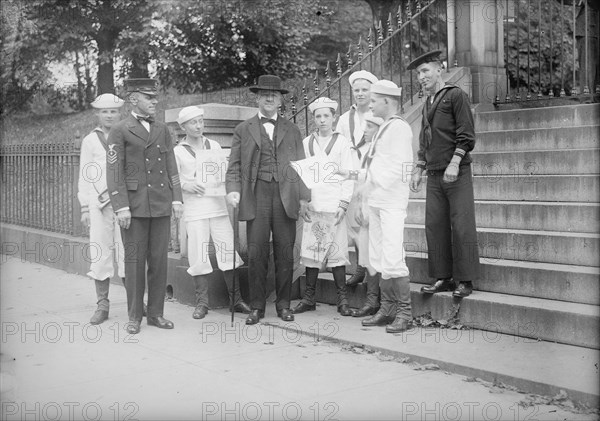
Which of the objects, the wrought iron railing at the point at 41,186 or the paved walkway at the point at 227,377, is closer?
the paved walkway at the point at 227,377

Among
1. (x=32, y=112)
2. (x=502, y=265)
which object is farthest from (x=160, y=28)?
(x=502, y=265)

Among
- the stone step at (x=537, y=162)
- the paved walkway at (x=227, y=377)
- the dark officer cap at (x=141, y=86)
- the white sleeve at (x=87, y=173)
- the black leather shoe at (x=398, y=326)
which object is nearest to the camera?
the paved walkway at (x=227, y=377)

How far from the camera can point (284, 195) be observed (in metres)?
7.39

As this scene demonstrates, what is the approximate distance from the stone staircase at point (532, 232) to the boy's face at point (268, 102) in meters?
1.85

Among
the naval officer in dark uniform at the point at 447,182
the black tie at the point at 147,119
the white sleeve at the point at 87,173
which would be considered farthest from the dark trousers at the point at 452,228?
the white sleeve at the point at 87,173

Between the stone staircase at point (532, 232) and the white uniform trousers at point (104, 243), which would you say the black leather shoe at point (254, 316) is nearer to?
the stone staircase at point (532, 232)

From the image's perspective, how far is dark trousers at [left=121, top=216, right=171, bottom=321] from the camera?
720cm

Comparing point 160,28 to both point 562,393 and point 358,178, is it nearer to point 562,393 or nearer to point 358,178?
point 358,178

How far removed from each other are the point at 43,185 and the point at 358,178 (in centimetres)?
634

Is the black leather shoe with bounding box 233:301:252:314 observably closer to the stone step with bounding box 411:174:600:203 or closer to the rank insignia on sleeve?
the rank insignia on sleeve

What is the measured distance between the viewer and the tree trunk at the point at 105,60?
59.9ft

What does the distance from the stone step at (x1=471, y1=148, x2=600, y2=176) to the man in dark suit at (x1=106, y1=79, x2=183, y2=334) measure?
11.2 ft

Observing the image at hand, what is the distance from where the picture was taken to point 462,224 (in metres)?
6.66

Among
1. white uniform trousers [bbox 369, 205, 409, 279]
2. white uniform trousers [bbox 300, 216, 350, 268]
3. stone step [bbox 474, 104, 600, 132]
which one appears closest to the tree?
stone step [bbox 474, 104, 600, 132]
